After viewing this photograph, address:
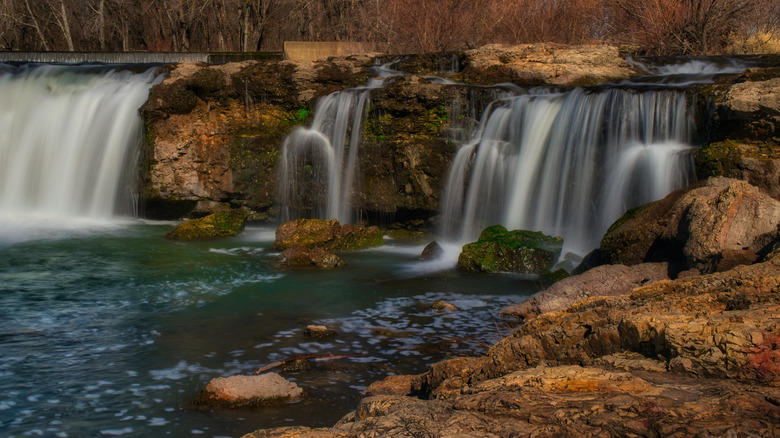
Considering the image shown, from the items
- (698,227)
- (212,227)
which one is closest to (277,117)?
(212,227)

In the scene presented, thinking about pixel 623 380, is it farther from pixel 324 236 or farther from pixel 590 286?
pixel 324 236

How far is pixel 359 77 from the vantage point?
46.4ft

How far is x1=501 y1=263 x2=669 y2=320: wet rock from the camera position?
269 inches

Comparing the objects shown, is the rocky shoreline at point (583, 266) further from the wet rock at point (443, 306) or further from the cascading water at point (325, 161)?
the wet rock at point (443, 306)

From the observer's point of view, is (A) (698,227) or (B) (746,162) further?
(B) (746,162)

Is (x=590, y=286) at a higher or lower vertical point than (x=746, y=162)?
lower

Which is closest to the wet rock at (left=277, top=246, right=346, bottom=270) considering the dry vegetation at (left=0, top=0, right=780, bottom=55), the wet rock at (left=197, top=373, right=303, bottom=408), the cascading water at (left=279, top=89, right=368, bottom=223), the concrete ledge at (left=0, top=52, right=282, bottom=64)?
the cascading water at (left=279, top=89, right=368, bottom=223)

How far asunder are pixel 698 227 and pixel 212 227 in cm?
803

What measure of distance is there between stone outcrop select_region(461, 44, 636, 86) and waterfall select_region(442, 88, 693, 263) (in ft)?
4.07

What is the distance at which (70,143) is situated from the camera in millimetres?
14109

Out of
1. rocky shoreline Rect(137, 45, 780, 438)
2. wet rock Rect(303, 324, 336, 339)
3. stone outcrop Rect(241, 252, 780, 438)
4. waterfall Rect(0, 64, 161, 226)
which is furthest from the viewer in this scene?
waterfall Rect(0, 64, 161, 226)

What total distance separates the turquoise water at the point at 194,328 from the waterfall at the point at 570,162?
1666 mm

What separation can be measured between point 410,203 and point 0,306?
6.72 m

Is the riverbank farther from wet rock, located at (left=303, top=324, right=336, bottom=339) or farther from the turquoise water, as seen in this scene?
wet rock, located at (left=303, top=324, right=336, bottom=339)
